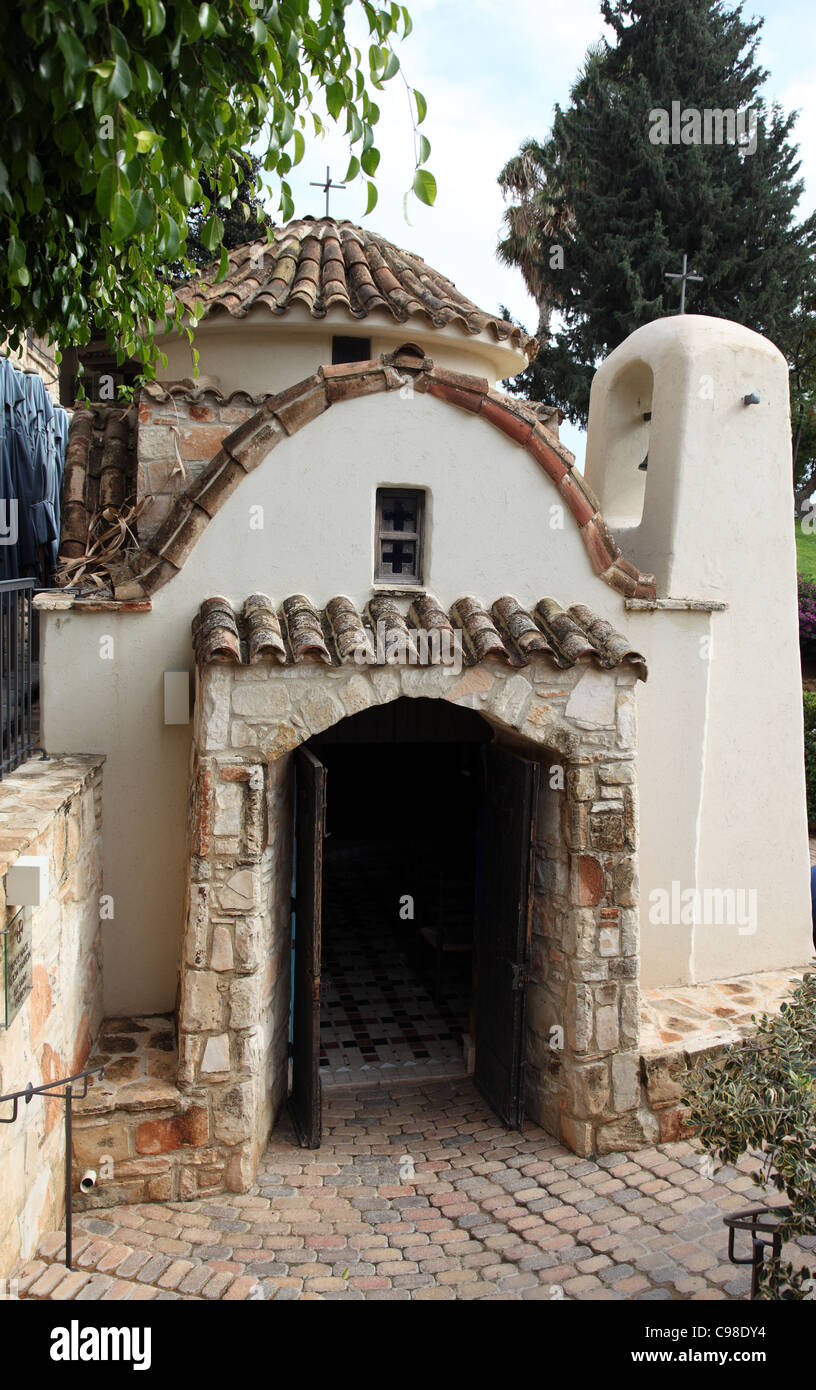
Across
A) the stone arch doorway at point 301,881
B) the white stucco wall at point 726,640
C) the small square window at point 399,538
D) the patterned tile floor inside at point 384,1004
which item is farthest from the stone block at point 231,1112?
the white stucco wall at point 726,640

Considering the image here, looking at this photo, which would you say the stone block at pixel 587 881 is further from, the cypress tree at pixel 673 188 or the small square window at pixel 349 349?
the cypress tree at pixel 673 188

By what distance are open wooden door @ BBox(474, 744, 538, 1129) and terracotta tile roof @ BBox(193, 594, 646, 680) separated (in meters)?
0.86

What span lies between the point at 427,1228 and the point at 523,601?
3816mm

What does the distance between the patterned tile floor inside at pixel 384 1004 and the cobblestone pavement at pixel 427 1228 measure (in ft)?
2.43

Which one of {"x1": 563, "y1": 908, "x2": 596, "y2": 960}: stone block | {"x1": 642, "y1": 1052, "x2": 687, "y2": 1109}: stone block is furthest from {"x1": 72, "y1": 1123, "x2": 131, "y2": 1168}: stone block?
{"x1": 642, "y1": 1052, "x2": 687, "y2": 1109}: stone block

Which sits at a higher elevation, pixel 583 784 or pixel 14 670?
pixel 14 670

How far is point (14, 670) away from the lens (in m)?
5.44

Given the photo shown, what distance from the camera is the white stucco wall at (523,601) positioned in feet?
19.9

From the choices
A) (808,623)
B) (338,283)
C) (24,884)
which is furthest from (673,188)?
(24,884)

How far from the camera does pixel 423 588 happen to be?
6258 mm

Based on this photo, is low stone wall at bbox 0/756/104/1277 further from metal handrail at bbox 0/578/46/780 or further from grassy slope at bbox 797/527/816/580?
A: grassy slope at bbox 797/527/816/580

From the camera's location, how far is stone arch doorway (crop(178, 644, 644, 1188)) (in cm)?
538

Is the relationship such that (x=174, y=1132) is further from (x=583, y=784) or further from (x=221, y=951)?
(x=583, y=784)
